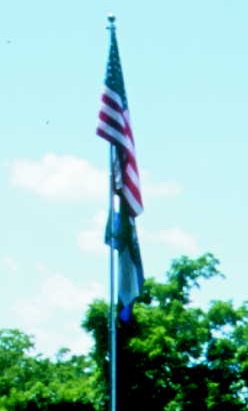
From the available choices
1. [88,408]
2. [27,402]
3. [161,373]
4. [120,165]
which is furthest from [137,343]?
[120,165]

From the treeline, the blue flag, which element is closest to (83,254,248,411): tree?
the treeline

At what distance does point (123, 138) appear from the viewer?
37.0ft

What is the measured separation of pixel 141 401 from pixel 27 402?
7.27 metres

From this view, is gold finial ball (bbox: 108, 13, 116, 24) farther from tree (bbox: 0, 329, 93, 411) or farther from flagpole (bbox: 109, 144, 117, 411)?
tree (bbox: 0, 329, 93, 411)

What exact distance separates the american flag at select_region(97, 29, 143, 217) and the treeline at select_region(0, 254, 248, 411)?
21.5 metres

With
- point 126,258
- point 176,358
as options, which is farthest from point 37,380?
point 126,258

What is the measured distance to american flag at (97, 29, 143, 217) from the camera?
11195 mm

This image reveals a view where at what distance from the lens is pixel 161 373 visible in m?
32.5

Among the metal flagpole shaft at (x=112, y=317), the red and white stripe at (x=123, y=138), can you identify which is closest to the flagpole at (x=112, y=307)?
the metal flagpole shaft at (x=112, y=317)

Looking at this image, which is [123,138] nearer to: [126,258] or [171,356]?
[126,258]

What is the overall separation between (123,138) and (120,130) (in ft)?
0.46

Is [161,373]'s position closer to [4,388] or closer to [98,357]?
[98,357]

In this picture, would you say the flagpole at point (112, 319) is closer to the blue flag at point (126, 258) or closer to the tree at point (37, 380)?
the blue flag at point (126, 258)

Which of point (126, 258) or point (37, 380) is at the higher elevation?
point (37, 380)
